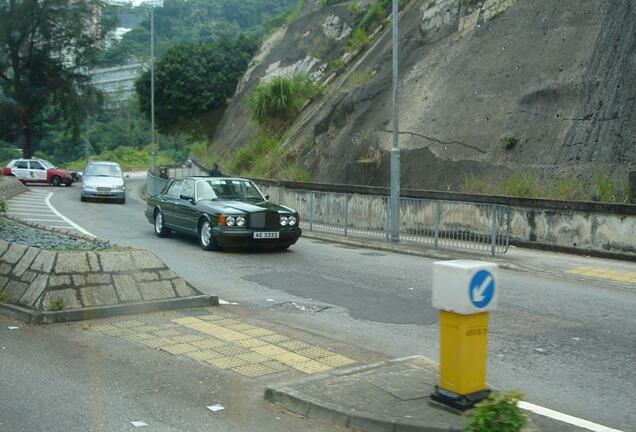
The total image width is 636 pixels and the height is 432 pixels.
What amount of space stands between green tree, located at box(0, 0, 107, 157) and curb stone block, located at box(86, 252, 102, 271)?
4823cm

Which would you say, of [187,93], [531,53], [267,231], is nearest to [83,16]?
[187,93]

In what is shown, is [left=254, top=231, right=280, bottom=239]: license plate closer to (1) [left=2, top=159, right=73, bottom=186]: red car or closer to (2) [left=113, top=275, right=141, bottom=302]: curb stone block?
(2) [left=113, top=275, right=141, bottom=302]: curb stone block

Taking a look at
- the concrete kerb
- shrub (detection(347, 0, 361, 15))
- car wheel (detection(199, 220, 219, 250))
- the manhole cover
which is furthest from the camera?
shrub (detection(347, 0, 361, 15))

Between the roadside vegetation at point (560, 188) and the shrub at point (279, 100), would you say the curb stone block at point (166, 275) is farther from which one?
the shrub at point (279, 100)

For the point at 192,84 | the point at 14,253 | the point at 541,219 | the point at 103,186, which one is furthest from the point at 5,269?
the point at 192,84

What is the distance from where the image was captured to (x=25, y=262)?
8.97 m

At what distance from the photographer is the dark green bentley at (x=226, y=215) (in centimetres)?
1508

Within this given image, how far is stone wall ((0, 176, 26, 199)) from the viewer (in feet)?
100

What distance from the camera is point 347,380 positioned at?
248 inches

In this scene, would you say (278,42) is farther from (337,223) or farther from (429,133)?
(337,223)

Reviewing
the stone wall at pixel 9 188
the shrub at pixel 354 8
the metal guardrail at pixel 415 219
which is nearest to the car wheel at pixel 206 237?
the metal guardrail at pixel 415 219

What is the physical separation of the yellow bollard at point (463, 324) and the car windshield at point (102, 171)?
28.9 meters

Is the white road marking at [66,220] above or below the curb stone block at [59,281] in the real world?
below

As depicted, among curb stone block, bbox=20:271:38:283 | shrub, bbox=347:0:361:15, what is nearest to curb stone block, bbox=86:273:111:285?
curb stone block, bbox=20:271:38:283
